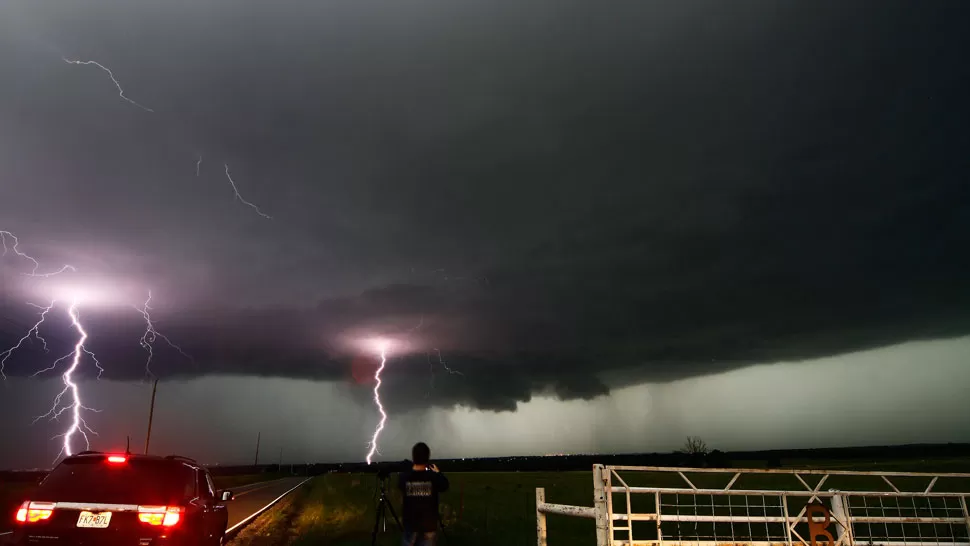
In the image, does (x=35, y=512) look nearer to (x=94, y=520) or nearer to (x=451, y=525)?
(x=94, y=520)

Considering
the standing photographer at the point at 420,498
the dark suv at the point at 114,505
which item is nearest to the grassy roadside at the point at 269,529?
the dark suv at the point at 114,505

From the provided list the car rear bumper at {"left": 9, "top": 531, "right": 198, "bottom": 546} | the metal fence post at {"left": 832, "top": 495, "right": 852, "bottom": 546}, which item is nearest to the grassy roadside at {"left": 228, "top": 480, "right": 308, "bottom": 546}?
the car rear bumper at {"left": 9, "top": 531, "right": 198, "bottom": 546}

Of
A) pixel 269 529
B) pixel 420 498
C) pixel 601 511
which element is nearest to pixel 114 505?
pixel 420 498

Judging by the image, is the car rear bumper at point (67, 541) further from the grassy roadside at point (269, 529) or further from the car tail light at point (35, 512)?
the grassy roadside at point (269, 529)

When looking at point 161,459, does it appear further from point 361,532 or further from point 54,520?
point 361,532

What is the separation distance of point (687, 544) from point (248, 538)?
Result: 11.2m

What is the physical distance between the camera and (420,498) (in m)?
7.90

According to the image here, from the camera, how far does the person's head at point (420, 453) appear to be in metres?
8.00

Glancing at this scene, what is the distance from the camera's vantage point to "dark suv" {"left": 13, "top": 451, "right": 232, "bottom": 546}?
8383mm

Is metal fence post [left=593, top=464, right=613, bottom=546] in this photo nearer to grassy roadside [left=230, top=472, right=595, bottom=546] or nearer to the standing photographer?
the standing photographer

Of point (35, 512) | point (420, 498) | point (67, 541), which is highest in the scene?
point (420, 498)

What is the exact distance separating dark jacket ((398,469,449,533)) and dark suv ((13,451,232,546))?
3.76 meters

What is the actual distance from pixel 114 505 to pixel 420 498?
4.48 m

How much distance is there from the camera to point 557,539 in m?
23.3
